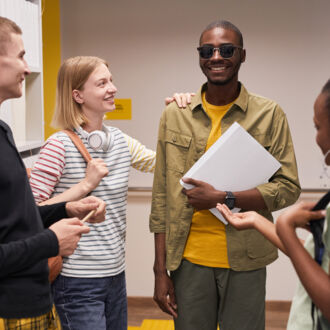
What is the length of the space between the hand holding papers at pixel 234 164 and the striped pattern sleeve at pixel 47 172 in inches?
19.1

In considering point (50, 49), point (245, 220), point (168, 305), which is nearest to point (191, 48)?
point (50, 49)

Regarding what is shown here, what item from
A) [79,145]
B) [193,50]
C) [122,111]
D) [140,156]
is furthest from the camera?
[122,111]

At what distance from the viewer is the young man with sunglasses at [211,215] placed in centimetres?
198

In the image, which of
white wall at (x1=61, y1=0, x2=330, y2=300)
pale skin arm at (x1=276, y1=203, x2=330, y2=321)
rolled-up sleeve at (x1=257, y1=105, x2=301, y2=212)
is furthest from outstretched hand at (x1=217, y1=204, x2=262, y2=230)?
white wall at (x1=61, y1=0, x2=330, y2=300)

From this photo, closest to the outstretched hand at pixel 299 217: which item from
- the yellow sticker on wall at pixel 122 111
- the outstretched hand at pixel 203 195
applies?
the outstretched hand at pixel 203 195

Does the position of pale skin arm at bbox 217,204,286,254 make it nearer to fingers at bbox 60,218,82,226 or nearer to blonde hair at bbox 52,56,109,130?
fingers at bbox 60,218,82,226

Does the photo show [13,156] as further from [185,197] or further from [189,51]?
[189,51]

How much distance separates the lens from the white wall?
380cm

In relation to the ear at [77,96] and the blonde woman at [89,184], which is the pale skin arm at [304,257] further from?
the ear at [77,96]

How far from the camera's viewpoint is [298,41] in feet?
12.5

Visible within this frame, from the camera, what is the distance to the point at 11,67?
144cm

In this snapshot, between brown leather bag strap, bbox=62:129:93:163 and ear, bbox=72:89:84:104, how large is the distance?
17 cm

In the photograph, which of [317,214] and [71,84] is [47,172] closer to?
[71,84]

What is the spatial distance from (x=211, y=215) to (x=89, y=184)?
51 cm
